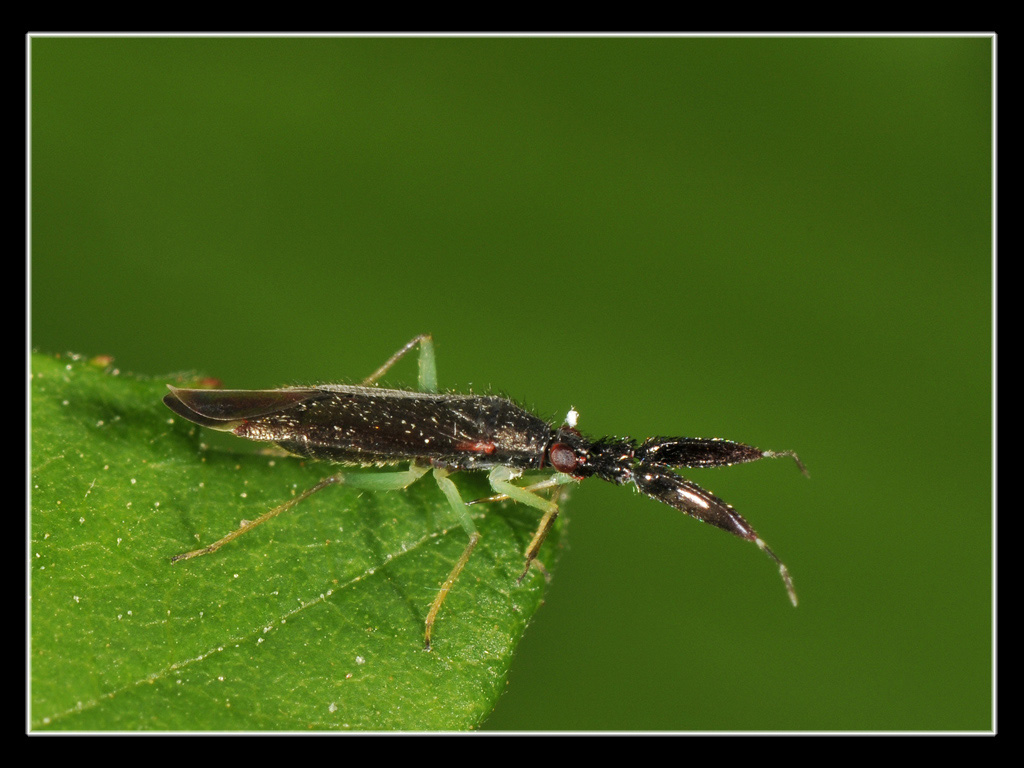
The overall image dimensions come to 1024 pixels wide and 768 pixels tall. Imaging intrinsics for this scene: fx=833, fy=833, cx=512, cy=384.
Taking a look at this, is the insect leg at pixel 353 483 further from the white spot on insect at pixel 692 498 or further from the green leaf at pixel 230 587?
the white spot on insect at pixel 692 498

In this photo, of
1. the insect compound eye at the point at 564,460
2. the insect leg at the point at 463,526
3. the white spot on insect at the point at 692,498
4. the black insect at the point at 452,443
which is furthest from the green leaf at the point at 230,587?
the white spot on insect at the point at 692,498

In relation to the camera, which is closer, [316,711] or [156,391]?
[316,711]

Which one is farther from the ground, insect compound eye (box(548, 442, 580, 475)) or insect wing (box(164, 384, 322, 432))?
insect wing (box(164, 384, 322, 432))

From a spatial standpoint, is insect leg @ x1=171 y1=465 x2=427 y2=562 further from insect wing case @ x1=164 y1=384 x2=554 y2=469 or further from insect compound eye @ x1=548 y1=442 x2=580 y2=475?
insect compound eye @ x1=548 y1=442 x2=580 y2=475

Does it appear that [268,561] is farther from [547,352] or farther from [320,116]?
[320,116]

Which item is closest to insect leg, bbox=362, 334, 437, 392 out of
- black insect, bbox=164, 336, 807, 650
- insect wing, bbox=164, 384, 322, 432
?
black insect, bbox=164, 336, 807, 650

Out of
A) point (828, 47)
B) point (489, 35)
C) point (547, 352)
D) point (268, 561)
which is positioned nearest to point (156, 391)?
point (268, 561)

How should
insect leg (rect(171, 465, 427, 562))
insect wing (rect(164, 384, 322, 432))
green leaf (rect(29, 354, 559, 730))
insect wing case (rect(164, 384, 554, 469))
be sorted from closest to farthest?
1. green leaf (rect(29, 354, 559, 730))
2. insect leg (rect(171, 465, 427, 562))
3. insect wing (rect(164, 384, 322, 432))
4. insect wing case (rect(164, 384, 554, 469))

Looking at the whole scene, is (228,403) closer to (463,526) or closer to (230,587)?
(230,587)
